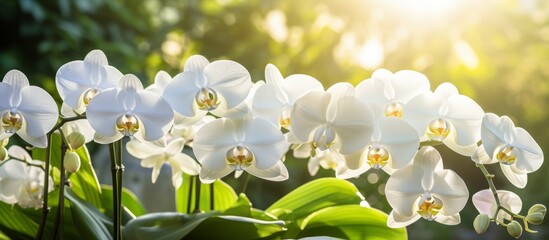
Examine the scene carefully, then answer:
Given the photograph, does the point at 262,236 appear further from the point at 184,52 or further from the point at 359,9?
the point at 184,52

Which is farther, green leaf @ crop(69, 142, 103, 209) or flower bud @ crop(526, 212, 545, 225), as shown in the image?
green leaf @ crop(69, 142, 103, 209)

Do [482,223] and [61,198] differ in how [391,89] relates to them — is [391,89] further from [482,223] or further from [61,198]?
[61,198]

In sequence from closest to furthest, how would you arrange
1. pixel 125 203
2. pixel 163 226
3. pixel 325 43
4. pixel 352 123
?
pixel 352 123
pixel 163 226
pixel 125 203
pixel 325 43

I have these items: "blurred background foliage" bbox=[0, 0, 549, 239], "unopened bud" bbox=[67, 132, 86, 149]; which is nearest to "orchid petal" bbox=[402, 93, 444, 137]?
"unopened bud" bbox=[67, 132, 86, 149]

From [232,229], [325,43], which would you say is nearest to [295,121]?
[232,229]

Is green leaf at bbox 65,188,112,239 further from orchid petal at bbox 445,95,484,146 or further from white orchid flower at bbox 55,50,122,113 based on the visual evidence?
orchid petal at bbox 445,95,484,146
